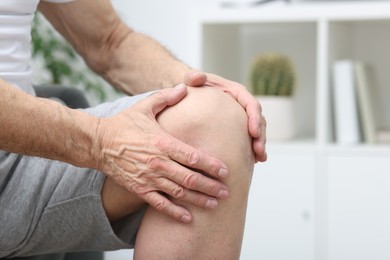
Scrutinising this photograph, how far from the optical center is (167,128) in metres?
1.06

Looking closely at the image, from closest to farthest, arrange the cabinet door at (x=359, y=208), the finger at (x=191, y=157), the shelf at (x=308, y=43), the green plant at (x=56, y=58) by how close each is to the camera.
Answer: the finger at (x=191, y=157) < the cabinet door at (x=359, y=208) < the shelf at (x=308, y=43) < the green plant at (x=56, y=58)

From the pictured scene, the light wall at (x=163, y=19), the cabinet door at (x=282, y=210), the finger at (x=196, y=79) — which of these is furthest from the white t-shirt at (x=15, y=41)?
the light wall at (x=163, y=19)

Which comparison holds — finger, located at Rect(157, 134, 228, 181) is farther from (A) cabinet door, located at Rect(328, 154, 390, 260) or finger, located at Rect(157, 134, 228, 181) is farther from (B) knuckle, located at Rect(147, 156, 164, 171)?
(A) cabinet door, located at Rect(328, 154, 390, 260)

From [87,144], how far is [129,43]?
0.54m

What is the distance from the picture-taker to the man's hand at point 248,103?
1094mm

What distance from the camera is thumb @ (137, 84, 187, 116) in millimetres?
1063

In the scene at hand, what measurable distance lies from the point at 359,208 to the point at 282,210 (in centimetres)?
23

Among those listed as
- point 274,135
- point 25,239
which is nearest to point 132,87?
point 25,239

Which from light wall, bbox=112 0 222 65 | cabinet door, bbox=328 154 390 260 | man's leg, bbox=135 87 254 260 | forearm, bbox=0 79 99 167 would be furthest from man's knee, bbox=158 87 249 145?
light wall, bbox=112 0 222 65

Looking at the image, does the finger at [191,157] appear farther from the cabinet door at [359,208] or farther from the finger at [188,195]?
the cabinet door at [359,208]

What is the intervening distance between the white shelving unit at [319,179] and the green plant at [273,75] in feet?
0.34

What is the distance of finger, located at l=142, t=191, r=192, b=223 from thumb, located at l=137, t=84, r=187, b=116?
0.39 ft

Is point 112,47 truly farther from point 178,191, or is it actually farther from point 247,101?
point 178,191

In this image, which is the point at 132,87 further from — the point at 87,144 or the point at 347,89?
the point at 347,89
